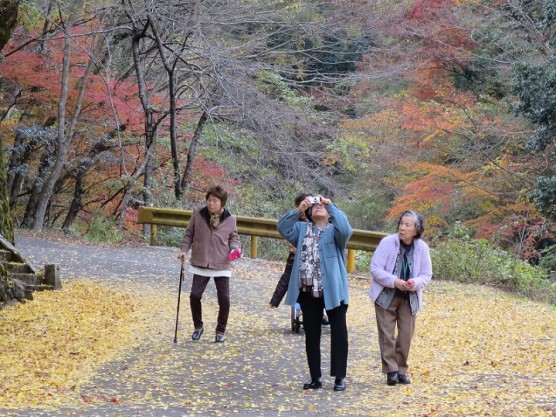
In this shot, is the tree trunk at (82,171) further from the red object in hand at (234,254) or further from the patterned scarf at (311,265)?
the patterned scarf at (311,265)

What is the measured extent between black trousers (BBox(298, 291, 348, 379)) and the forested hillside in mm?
11784

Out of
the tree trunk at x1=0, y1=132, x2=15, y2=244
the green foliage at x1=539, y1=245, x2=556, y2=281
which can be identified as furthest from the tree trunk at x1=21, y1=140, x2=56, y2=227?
the green foliage at x1=539, y1=245, x2=556, y2=281

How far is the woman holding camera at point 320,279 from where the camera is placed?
7086 millimetres

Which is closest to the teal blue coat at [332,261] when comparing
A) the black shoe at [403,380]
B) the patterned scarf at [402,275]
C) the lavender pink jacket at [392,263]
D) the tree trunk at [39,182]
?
the lavender pink jacket at [392,263]

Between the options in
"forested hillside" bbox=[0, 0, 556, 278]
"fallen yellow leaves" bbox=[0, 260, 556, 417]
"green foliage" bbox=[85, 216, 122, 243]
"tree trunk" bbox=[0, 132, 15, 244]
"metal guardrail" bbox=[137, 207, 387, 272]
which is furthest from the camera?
"green foliage" bbox=[85, 216, 122, 243]

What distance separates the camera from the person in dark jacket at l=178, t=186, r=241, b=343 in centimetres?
930

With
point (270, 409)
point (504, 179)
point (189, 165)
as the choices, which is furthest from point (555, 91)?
point (270, 409)

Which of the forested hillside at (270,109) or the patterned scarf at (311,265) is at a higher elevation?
the forested hillside at (270,109)

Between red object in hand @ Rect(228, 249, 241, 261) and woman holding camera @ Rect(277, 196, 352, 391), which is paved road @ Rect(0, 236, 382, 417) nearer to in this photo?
woman holding camera @ Rect(277, 196, 352, 391)

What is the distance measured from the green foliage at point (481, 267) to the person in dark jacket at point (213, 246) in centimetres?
722

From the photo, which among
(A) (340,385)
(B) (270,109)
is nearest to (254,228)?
(B) (270,109)

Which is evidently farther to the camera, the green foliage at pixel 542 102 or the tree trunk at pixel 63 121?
the tree trunk at pixel 63 121

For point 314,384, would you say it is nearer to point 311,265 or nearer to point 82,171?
point 311,265

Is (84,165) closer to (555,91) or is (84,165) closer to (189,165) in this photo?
(189,165)
